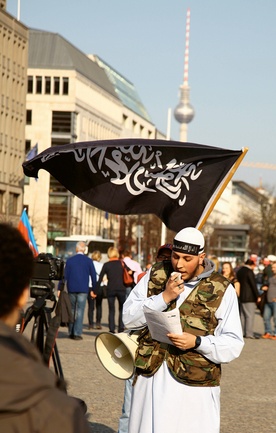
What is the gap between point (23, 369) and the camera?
2.42 m

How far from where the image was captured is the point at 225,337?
19.4ft

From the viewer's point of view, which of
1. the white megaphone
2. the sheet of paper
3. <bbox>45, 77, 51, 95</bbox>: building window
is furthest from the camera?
<bbox>45, 77, 51, 95</bbox>: building window

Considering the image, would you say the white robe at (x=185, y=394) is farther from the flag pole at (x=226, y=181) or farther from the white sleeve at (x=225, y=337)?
the flag pole at (x=226, y=181)

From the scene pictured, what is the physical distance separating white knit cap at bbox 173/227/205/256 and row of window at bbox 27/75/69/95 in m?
113

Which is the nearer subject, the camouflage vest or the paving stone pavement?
the camouflage vest

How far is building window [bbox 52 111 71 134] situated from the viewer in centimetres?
11925

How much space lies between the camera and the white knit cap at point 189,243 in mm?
6047

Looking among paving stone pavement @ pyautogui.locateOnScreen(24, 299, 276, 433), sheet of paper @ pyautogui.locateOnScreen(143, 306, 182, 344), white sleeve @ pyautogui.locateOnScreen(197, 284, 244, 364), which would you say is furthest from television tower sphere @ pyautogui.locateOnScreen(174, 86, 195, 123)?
sheet of paper @ pyautogui.locateOnScreen(143, 306, 182, 344)

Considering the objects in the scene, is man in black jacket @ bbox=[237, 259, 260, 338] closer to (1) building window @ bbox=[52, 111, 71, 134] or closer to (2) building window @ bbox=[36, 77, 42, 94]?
(1) building window @ bbox=[52, 111, 71, 134]

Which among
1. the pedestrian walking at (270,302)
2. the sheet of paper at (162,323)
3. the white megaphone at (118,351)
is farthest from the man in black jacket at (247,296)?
the sheet of paper at (162,323)

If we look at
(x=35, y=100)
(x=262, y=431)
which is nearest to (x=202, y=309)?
(x=262, y=431)

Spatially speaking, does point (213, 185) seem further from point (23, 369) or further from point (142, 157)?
point (23, 369)

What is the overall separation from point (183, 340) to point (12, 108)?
300ft

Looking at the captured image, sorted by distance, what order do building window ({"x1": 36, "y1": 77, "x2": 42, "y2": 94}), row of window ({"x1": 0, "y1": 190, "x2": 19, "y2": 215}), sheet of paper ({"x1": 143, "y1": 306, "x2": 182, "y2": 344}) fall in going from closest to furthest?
sheet of paper ({"x1": 143, "y1": 306, "x2": 182, "y2": 344})
row of window ({"x1": 0, "y1": 190, "x2": 19, "y2": 215})
building window ({"x1": 36, "y1": 77, "x2": 42, "y2": 94})
